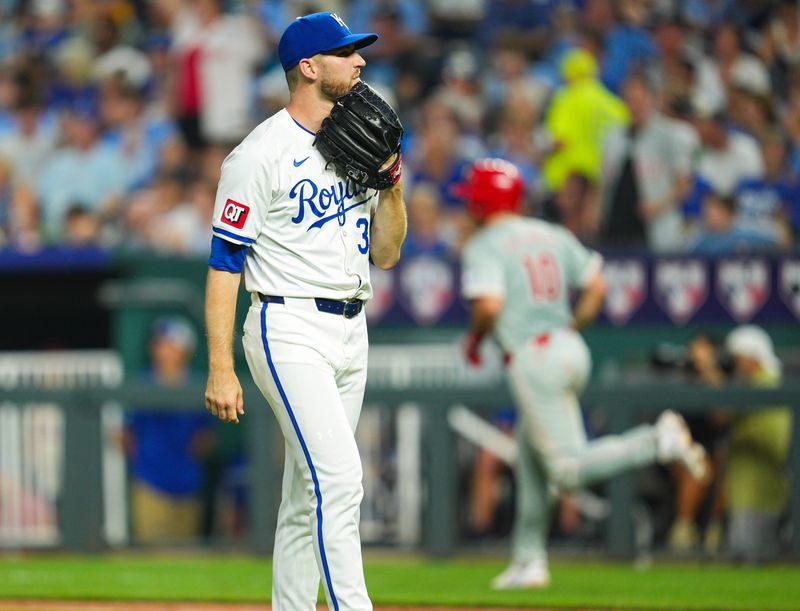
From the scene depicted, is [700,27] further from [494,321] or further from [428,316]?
[494,321]

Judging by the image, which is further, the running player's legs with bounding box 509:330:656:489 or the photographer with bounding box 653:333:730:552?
the photographer with bounding box 653:333:730:552

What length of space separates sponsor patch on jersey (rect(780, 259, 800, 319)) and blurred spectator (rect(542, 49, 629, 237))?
6.49 ft

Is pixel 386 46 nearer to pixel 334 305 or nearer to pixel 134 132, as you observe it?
pixel 134 132

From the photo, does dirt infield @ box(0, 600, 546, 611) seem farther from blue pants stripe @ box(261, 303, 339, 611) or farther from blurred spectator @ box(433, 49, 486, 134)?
blurred spectator @ box(433, 49, 486, 134)

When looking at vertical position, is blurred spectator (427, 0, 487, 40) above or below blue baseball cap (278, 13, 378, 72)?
above

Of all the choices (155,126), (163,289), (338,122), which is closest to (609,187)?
(163,289)

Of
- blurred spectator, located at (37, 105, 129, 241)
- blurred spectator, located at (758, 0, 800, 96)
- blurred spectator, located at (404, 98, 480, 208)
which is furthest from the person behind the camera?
blurred spectator, located at (37, 105, 129, 241)

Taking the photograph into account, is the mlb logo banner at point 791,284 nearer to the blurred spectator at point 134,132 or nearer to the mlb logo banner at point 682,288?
the mlb logo banner at point 682,288

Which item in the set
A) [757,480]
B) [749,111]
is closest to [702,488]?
[757,480]

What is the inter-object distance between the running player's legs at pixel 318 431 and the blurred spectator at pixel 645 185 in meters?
6.53

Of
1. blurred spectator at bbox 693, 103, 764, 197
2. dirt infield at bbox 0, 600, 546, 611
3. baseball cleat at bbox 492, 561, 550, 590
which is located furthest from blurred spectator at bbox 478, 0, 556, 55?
dirt infield at bbox 0, 600, 546, 611

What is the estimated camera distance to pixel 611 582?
7.86 metres

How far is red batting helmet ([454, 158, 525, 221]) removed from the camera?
24.9 ft

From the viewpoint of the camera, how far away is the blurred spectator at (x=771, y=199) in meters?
10.4
